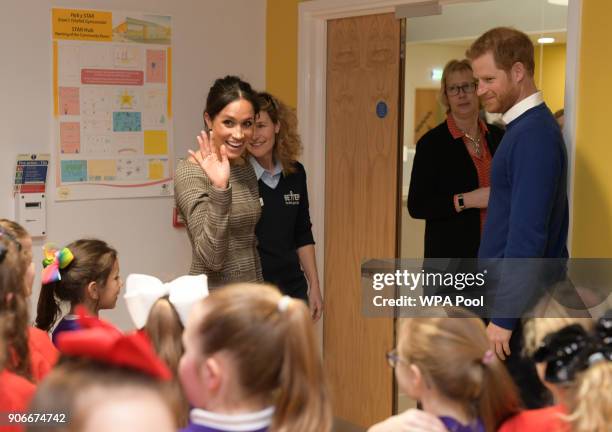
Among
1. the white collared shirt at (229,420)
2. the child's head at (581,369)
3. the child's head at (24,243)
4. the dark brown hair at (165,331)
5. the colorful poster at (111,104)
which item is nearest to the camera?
the white collared shirt at (229,420)

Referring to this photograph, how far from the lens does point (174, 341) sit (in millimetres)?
2164

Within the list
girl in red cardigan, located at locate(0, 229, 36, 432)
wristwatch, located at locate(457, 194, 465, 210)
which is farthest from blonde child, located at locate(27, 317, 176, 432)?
wristwatch, located at locate(457, 194, 465, 210)

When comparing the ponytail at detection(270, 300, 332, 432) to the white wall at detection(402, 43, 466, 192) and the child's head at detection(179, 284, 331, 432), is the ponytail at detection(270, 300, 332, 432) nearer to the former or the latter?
the child's head at detection(179, 284, 331, 432)

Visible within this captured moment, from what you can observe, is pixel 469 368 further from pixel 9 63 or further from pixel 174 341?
pixel 9 63

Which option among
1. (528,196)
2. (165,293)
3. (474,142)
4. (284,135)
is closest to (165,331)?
(165,293)

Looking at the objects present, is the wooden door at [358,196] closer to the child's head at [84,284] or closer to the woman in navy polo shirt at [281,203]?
the woman in navy polo shirt at [281,203]

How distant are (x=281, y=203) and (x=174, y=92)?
1048mm

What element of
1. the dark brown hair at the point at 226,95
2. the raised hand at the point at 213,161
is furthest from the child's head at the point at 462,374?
the dark brown hair at the point at 226,95

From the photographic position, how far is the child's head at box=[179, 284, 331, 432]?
1.64 m

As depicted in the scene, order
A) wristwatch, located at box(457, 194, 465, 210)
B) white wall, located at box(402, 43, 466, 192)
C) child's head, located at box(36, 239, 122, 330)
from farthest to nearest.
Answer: white wall, located at box(402, 43, 466, 192) → wristwatch, located at box(457, 194, 465, 210) → child's head, located at box(36, 239, 122, 330)

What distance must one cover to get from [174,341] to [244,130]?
1.17 m

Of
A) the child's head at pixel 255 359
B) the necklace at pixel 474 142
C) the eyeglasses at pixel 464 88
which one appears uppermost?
the eyeglasses at pixel 464 88

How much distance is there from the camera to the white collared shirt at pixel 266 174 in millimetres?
3434

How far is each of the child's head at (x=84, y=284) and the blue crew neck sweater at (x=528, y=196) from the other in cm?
120
